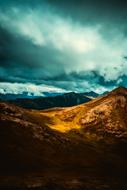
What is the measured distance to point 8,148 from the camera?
542 feet

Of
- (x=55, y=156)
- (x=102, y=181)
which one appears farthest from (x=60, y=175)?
(x=55, y=156)

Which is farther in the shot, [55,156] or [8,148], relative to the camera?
[55,156]

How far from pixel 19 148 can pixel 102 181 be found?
2270 inches

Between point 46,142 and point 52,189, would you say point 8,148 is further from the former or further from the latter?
point 52,189

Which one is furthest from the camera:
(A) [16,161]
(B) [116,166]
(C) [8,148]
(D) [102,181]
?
(B) [116,166]

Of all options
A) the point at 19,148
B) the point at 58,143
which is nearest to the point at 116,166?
the point at 58,143

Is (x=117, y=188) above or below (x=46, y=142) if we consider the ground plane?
below

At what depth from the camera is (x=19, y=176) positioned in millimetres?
128125

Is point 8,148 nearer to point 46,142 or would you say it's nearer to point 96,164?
point 46,142

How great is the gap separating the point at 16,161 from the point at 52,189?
41.0 m

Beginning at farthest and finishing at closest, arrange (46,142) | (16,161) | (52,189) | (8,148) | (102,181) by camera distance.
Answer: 1. (46,142)
2. (8,148)
3. (16,161)
4. (102,181)
5. (52,189)

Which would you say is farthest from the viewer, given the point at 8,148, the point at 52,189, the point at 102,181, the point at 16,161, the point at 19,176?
the point at 8,148

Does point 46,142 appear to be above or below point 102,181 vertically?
above

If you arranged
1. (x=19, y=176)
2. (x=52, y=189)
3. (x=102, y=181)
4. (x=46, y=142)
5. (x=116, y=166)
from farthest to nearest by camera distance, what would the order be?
(x=46, y=142)
(x=116, y=166)
(x=102, y=181)
(x=19, y=176)
(x=52, y=189)
